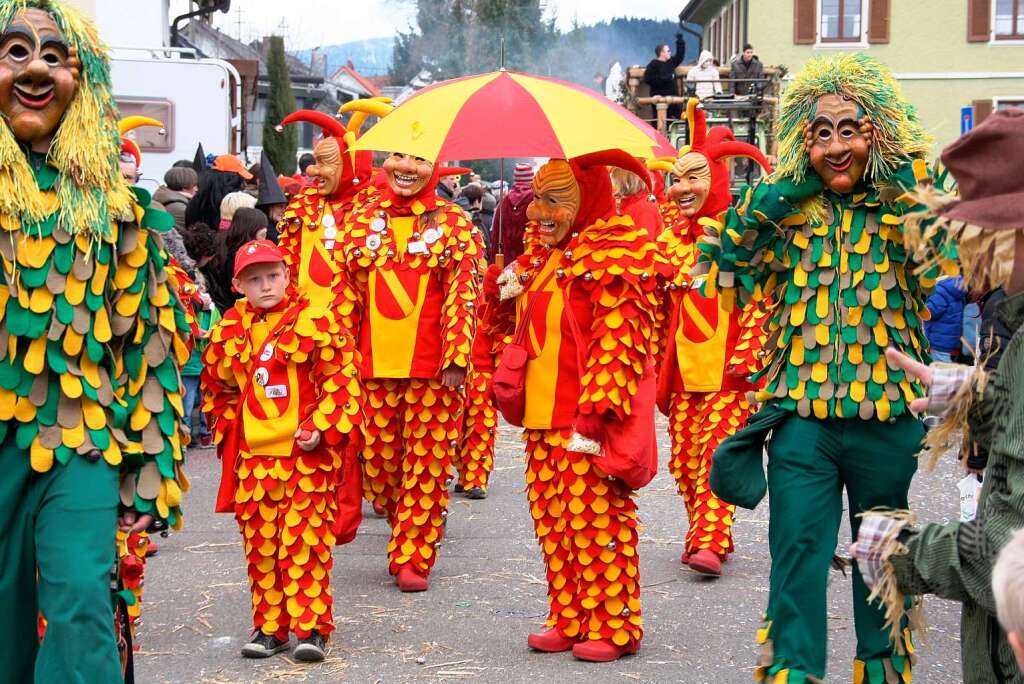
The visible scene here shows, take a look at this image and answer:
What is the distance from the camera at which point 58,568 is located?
3.90 m

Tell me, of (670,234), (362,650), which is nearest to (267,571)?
(362,650)

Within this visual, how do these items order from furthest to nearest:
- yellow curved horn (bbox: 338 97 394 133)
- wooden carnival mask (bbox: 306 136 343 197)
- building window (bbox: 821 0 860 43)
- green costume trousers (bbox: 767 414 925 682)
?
1. building window (bbox: 821 0 860 43)
2. wooden carnival mask (bbox: 306 136 343 197)
3. yellow curved horn (bbox: 338 97 394 133)
4. green costume trousers (bbox: 767 414 925 682)

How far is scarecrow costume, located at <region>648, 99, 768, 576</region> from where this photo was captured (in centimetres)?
748

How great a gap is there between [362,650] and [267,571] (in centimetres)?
53

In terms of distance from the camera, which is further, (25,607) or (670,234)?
(670,234)

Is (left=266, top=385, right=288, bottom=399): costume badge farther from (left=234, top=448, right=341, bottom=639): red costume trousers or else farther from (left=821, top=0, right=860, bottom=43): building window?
(left=821, top=0, right=860, bottom=43): building window

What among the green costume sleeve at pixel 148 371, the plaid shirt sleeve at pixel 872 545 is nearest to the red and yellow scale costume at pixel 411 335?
the green costume sleeve at pixel 148 371

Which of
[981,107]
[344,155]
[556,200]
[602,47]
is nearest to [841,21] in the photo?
[981,107]

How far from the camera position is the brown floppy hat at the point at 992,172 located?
3.28 meters

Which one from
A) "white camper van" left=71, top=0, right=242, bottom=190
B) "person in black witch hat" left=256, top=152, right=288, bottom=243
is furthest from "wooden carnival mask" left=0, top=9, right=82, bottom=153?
"white camper van" left=71, top=0, right=242, bottom=190

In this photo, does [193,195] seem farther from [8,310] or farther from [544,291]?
[8,310]

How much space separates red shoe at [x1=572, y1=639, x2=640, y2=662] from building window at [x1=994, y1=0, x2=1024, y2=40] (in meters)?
32.4

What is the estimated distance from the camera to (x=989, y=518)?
123 inches

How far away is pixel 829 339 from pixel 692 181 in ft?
9.76
